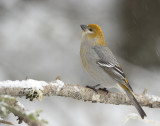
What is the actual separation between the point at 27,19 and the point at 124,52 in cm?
269

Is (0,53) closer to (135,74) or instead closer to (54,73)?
(54,73)

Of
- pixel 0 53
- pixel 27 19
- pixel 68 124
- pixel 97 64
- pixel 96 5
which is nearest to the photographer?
pixel 97 64

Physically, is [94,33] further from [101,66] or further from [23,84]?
[23,84]

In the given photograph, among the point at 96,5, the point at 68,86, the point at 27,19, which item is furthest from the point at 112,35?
the point at 68,86

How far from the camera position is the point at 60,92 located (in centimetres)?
301

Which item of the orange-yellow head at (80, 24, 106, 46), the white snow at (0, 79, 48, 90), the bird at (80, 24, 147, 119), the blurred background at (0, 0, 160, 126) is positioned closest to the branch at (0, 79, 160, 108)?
the white snow at (0, 79, 48, 90)

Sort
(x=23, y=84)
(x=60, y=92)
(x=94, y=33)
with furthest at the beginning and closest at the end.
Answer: (x=94, y=33)
(x=60, y=92)
(x=23, y=84)

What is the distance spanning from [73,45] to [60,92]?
153 inches

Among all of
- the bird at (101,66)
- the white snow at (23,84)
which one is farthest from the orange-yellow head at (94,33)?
the white snow at (23,84)

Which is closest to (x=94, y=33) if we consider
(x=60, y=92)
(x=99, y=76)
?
(x=99, y=76)

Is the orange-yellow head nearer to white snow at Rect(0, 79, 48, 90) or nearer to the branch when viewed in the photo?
the branch

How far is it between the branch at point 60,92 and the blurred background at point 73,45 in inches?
71.0

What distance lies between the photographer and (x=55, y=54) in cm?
654

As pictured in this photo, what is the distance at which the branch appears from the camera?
2566mm
